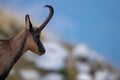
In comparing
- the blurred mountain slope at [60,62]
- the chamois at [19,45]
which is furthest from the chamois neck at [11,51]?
the blurred mountain slope at [60,62]

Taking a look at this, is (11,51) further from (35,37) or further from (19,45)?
(35,37)

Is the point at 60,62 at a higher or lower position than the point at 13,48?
higher

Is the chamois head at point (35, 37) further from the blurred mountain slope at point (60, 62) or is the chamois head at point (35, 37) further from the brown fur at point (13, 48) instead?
the blurred mountain slope at point (60, 62)

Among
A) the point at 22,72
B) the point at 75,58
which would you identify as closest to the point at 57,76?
the point at 22,72

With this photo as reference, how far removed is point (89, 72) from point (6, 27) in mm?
3125

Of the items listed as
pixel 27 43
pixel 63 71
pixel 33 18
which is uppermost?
pixel 63 71

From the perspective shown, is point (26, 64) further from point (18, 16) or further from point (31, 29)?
point (31, 29)

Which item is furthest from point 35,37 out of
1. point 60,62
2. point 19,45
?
point 60,62

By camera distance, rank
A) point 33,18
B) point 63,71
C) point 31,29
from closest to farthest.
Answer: point 31,29 → point 33,18 → point 63,71

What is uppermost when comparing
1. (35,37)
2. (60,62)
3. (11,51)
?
(60,62)

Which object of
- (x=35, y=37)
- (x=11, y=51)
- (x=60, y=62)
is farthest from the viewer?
(x=60, y=62)

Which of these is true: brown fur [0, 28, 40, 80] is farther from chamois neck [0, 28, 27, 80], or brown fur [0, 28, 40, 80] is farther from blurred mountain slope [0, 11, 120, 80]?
blurred mountain slope [0, 11, 120, 80]

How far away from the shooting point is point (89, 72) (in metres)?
20.0

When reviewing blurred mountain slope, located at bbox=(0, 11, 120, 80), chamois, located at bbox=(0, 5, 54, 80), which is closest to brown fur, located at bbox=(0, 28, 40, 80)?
chamois, located at bbox=(0, 5, 54, 80)
